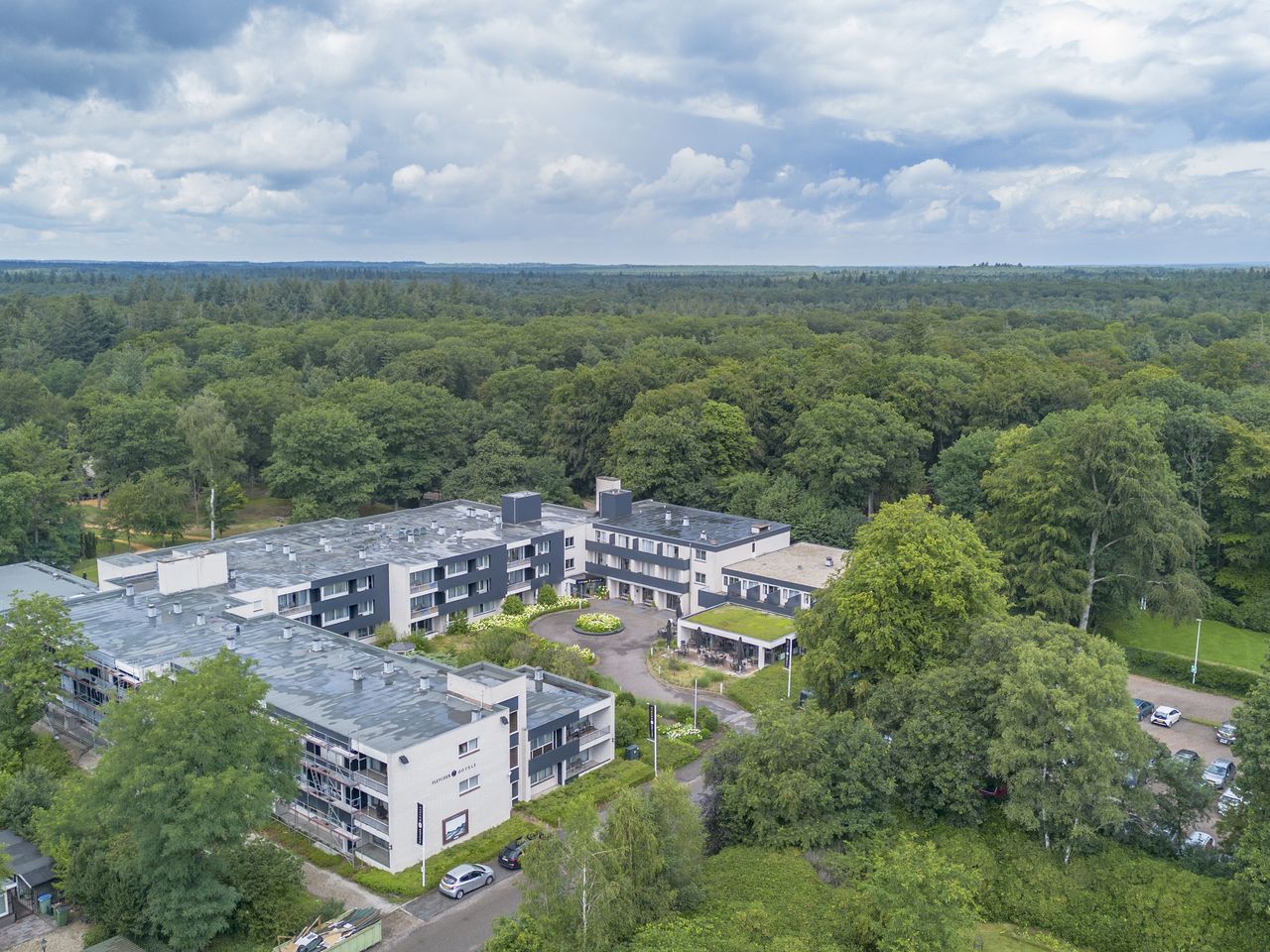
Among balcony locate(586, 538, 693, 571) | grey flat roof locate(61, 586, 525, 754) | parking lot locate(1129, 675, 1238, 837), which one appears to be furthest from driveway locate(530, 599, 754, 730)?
parking lot locate(1129, 675, 1238, 837)

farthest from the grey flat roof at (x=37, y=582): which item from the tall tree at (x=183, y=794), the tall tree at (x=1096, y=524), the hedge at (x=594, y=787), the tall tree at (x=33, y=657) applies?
the tall tree at (x=1096, y=524)

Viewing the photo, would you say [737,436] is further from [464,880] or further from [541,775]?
[464,880]

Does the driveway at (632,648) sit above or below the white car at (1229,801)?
below

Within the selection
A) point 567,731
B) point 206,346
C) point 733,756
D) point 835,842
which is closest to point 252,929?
point 567,731

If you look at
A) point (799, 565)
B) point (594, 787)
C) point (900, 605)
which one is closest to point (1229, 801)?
point (900, 605)

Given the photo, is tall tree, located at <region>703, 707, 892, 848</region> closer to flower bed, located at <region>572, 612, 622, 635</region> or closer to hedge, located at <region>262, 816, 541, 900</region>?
hedge, located at <region>262, 816, 541, 900</region>

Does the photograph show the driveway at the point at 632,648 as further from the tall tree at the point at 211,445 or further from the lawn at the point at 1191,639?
the tall tree at the point at 211,445
